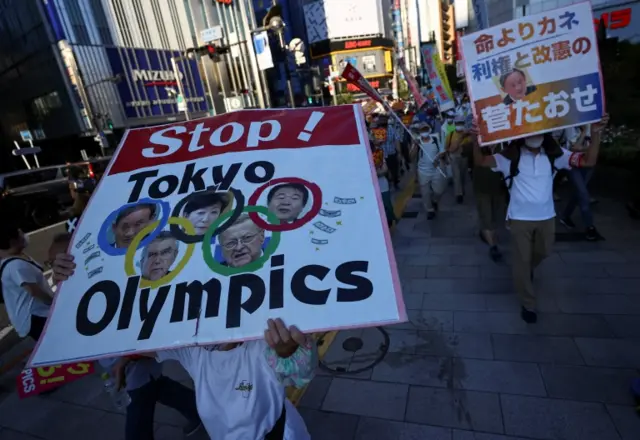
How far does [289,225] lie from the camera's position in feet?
4.58

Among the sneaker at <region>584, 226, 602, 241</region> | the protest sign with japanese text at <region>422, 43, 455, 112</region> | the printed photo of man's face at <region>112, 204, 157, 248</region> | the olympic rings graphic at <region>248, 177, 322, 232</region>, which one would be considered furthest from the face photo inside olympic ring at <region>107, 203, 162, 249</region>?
the protest sign with japanese text at <region>422, 43, 455, 112</region>

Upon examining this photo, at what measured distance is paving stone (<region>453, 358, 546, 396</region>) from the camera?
2.75 m

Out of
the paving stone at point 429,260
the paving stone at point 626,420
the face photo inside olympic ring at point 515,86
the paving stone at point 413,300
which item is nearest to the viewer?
the paving stone at point 626,420

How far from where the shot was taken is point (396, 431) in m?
2.57

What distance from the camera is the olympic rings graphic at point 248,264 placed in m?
1.32

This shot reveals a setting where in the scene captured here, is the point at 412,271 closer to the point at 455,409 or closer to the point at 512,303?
the point at 512,303

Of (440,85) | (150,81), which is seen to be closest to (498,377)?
(440,85)

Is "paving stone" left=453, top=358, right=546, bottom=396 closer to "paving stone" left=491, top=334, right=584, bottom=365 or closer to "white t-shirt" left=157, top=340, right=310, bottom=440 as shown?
"paving stone" left=491, top=334, right=584, bottom=365

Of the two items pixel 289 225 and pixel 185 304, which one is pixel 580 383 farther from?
pixel 185 304

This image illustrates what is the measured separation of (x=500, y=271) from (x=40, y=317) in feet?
16.5

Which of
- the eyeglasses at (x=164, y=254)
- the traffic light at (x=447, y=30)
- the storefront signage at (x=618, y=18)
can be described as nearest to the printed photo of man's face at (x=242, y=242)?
the eyeglasses at (x=164, y=254)

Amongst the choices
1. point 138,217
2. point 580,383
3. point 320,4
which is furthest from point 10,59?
point 320,4

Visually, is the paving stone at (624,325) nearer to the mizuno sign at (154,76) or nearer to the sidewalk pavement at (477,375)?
the sidewalk pavement at (477,375)

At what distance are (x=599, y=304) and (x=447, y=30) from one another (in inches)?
3132
